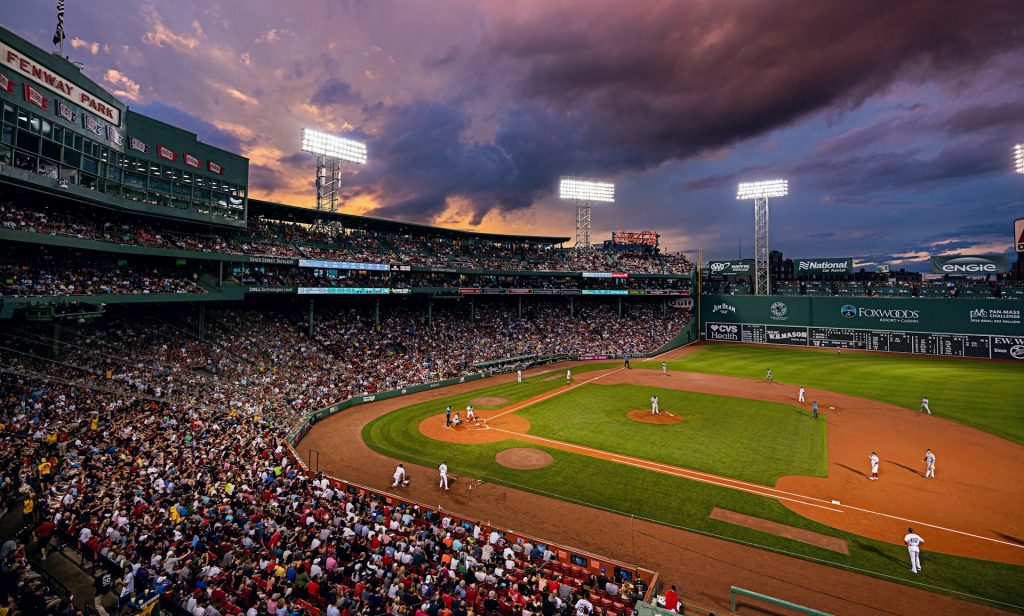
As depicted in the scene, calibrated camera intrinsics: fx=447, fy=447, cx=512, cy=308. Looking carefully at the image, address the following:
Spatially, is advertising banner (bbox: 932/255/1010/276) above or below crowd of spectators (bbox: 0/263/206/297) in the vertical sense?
above

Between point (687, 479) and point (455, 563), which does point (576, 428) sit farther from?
point (455, 563)

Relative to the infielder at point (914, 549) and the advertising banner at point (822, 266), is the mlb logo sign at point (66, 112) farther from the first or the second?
the advertising banner at point (822, 266)

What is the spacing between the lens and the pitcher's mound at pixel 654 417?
26547mm

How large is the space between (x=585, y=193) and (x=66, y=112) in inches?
2098

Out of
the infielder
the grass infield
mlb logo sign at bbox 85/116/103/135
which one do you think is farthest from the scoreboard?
mlb logo sign at bbox 85/116/103/135

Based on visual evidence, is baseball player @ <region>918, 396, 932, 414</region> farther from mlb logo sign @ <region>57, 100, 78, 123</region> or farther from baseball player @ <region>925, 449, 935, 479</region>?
mlb logo sign @ <region>57, 100, 78, 123</region>

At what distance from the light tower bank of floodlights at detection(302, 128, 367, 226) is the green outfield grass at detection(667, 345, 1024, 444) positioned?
37677 millimetres

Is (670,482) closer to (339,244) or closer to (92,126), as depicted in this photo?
(92,126)

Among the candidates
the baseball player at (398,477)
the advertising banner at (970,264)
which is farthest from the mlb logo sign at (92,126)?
the advertising banner at (970,264)

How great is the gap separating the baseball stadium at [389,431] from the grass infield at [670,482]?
14 centimetres

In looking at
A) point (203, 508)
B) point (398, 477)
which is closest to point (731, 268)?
point (398, 477)

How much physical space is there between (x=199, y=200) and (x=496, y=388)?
84.2ft

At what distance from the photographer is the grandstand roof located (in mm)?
39031

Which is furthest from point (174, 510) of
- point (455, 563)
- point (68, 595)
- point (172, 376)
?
point (172, 376)
